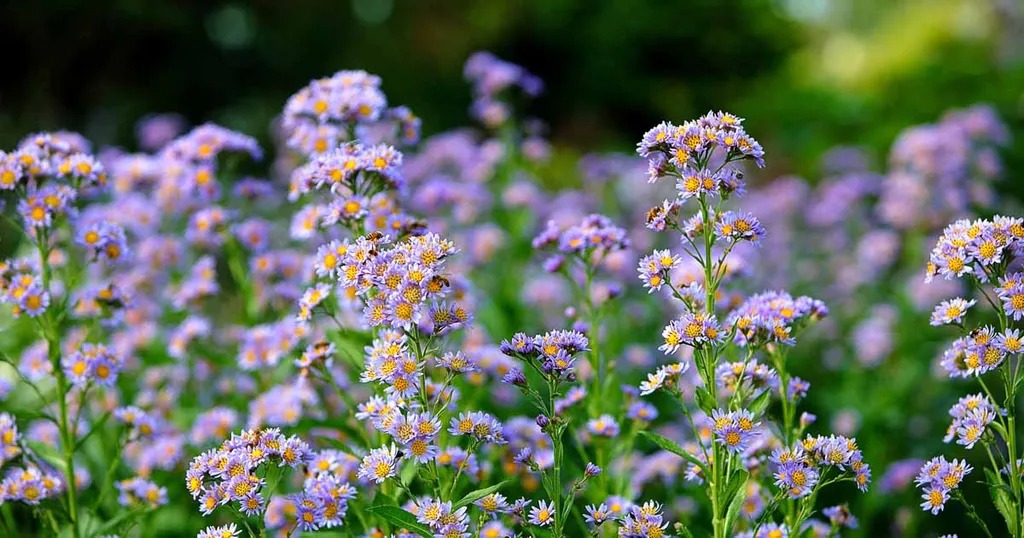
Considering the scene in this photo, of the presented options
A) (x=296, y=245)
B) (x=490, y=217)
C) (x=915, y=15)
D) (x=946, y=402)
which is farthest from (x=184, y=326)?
(x=915, y=15)

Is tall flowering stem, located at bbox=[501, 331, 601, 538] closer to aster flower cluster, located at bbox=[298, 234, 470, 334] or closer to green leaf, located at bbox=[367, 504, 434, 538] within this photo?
aster flower cluster, located at bbox=[298, 234, 470, 334]

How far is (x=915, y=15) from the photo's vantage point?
23.1 meters

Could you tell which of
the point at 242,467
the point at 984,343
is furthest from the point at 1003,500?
the point at 242,467

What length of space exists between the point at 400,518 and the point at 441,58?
14758 millimetres

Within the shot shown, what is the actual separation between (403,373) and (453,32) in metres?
15.0

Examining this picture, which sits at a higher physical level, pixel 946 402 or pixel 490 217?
pixel 490 217

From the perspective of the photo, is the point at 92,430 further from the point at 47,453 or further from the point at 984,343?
the point at 984,343

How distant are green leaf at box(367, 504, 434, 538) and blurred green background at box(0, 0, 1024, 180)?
9.86 meters

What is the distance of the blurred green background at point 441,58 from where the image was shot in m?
14.1

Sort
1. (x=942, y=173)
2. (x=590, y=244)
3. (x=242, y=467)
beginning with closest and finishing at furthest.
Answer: (x=242, y=467) < (x=590, y=244) < (x=942, y=173)

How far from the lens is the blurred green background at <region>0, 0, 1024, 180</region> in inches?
555

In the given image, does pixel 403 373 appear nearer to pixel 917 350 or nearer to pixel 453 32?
pixel 917 350

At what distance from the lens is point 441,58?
16.6 m

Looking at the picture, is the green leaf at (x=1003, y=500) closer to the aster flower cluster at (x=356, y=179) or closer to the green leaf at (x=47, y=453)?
the aster flower cluster at (x=356, y=179)
